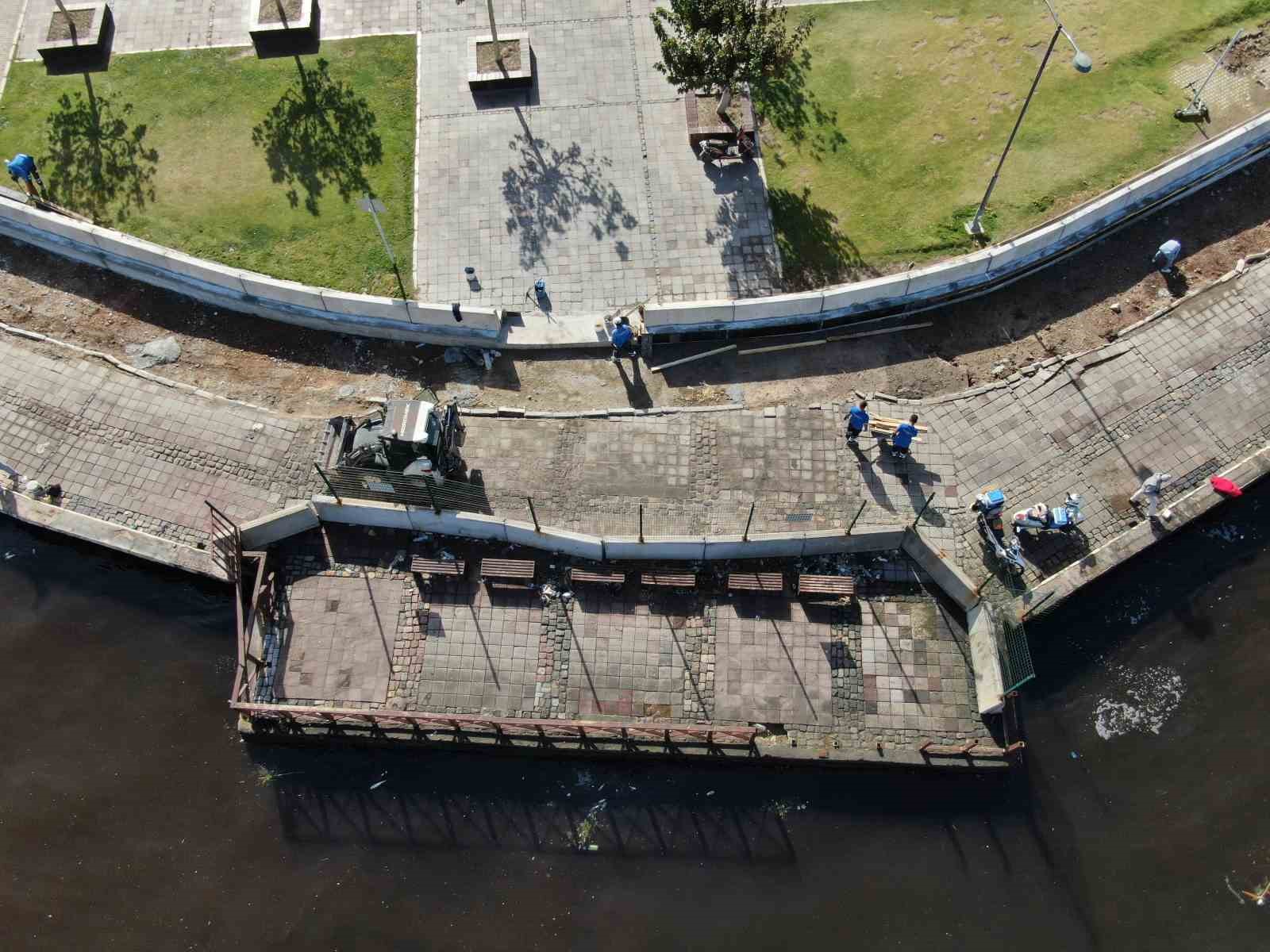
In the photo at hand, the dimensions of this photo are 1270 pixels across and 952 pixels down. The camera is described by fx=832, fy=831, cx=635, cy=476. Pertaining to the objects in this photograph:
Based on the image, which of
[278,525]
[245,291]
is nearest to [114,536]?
[278,525]

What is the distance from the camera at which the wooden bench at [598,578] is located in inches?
698

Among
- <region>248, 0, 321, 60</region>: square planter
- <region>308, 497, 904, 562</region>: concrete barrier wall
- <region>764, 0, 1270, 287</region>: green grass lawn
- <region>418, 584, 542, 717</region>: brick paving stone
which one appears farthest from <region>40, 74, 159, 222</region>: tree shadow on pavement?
<region>764, 0, 1270, 287</region>: green grass lawn

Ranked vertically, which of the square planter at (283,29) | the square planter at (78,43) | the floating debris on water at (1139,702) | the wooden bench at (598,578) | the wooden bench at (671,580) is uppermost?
the square planter at (78,43)

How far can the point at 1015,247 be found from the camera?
65.2 feet

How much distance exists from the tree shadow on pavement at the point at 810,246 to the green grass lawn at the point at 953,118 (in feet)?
0.12

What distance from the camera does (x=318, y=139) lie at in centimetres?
2234

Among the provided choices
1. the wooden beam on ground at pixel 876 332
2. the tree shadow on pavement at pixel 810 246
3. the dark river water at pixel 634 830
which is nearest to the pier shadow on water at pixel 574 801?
the dark river water at pixel 634 830

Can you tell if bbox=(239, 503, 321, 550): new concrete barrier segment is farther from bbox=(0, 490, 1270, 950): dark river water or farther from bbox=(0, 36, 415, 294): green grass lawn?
bbox=(0, 36, 415, 294): green grass lawn

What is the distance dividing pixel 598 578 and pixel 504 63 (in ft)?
48.1

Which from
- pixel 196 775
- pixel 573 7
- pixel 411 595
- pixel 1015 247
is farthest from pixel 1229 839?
pixel 573 7

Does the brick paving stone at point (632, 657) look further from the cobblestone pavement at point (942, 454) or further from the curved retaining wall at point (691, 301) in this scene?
the curved retaining wall at point (691, 301)

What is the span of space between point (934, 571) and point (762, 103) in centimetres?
1330

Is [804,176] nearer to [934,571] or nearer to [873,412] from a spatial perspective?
[873,412]

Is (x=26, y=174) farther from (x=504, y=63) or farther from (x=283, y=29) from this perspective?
(x=504, y=63)
